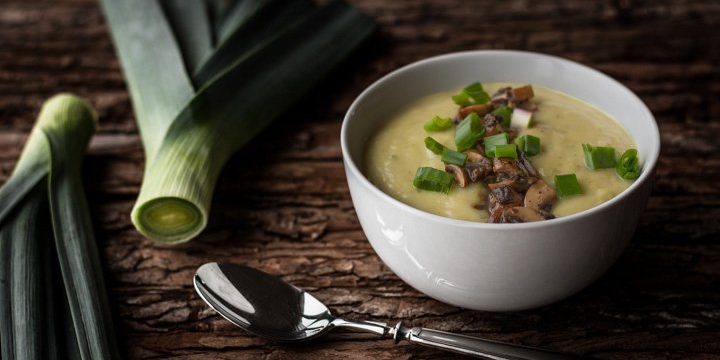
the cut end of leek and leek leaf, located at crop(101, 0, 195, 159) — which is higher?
leek leaf, located at crop(101, 0, 195, 159)

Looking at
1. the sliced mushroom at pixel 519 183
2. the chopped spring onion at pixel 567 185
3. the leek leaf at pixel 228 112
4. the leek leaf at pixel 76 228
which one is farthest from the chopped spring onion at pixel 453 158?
the leek leaf at pixel 76 228

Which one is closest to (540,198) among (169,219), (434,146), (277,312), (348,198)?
(434,146)

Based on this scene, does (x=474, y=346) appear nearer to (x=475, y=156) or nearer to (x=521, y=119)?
(x=475, y=156)

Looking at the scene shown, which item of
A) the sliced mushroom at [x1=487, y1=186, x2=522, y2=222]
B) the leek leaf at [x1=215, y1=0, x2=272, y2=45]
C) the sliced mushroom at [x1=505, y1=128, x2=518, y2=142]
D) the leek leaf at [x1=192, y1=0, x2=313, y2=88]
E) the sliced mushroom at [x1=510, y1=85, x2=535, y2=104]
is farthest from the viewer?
the leek leaf at [x1=215, y1=0, x2=272, y2=45]

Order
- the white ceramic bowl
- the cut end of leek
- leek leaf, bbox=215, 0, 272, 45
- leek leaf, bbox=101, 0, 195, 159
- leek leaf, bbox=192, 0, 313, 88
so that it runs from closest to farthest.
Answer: the white ceramic bowl
the cut end of leek
leek leaf, bbox=101, 0, 195, 159
leek leaf, bbox=192, 0, 313, 88
leek leaf, bbox=215, 0, 272, 45

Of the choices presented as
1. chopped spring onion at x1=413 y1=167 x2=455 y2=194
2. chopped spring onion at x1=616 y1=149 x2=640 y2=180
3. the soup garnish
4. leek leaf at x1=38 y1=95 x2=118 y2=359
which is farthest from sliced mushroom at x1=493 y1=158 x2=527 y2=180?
leek leaf at x1=38 y1=95 x2=118 y2=359

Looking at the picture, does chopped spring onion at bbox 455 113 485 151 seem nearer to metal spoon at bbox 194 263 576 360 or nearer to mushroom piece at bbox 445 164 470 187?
mushroom piece at bbox 445 164 470 187

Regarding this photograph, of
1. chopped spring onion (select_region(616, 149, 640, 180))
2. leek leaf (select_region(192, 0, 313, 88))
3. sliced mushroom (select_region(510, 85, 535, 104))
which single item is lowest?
leek leaf (select_region(192, 0, 313, 88))

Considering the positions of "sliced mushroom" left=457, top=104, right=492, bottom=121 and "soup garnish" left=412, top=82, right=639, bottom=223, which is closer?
"soup garnish" left=412, top=82, right=639, bottom=223

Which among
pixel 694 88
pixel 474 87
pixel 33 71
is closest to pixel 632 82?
pixel 694 88
